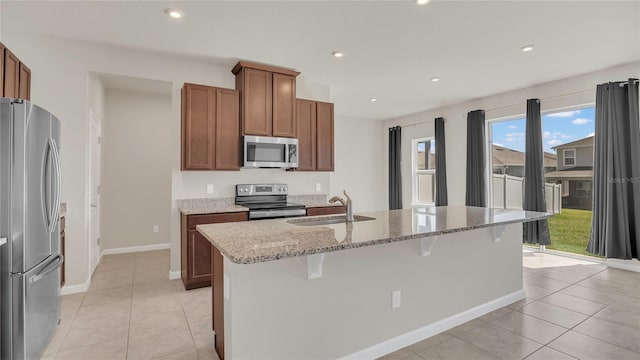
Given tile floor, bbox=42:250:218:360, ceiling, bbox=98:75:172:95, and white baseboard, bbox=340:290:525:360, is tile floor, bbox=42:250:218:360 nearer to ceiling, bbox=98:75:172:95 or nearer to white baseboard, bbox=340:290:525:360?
white baseboard, bbox=340:290:525:360

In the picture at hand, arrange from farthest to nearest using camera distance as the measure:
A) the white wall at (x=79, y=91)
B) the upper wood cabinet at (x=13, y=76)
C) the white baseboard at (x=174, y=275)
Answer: the white baseboard at (x=174, y=275), the white wall at (x=79, y=91), the upper wood cabinet at (x=13, y=76)

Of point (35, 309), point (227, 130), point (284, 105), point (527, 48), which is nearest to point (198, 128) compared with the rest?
point (227, 130)

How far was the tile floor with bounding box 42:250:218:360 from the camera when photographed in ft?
7.36

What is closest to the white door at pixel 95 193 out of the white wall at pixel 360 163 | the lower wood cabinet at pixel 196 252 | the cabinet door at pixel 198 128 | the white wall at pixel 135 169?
the white wall at pixel 135 169

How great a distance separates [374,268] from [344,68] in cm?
289

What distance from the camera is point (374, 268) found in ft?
7.00

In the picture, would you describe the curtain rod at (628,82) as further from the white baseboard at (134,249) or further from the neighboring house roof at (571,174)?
the white baseboard at (134,249)

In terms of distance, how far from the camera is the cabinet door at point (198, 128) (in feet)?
12.2

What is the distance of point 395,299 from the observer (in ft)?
7.33

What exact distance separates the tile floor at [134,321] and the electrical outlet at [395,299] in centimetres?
126

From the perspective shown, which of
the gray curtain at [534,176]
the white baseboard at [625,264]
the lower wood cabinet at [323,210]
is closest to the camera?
the white baseboard at [625,264]

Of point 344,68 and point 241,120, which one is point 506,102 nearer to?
point 344,68

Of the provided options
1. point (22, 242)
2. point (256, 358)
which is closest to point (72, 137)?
point (22, 242)

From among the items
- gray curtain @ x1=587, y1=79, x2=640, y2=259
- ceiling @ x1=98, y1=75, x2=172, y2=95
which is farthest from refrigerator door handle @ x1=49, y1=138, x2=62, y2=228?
gray curtain @ x1=587, y1=79, x2=640, y2=259
